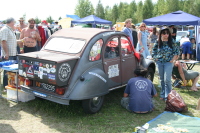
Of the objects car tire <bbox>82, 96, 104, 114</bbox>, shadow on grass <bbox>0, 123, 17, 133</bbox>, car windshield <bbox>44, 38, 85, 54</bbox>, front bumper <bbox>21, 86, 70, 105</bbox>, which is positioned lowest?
shadow on grass <bbox>0, 123, 17, 133</bbox>

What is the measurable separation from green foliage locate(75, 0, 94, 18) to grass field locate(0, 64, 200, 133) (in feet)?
202

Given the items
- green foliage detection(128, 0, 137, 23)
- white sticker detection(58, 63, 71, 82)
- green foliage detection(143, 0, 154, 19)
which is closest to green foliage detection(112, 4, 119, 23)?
green foliage detection(128, 0, 137, 23)

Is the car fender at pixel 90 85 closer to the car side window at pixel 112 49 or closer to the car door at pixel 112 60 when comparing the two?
the car door at pixel 112 60

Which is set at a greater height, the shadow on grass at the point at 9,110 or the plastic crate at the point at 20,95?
the plastic crate at the point at 20,95

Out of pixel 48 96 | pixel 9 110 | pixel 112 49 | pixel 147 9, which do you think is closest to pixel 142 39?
pixel 112 49

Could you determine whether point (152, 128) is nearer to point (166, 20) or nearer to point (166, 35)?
point (166, 35)

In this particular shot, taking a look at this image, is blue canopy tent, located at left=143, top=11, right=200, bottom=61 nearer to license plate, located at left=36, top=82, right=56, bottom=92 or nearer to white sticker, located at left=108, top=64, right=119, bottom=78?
white sticker, located at left=108, top=64, right=119, bottom=78

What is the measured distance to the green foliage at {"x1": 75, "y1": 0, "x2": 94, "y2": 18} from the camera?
2580 inches

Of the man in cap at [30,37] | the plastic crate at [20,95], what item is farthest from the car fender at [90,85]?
the man in cap at [30,37]

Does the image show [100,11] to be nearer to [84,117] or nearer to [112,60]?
[112,60]

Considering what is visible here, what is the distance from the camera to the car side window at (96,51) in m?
5.10

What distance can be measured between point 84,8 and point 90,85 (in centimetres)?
6333

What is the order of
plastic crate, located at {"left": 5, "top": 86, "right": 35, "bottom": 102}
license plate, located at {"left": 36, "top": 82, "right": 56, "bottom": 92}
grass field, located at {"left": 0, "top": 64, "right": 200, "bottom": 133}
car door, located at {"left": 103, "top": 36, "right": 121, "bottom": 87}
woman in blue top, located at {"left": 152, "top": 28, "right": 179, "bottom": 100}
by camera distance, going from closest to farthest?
1. grass field, located at {"left": 0, "top": 64, "right": 200, "bottom": 133}
2. license plate, located at {"left": 36, "top": 82, "right": 56, "bottom": 92}
3. car door, located at {"left": 103, "top": 36, "right": 121, "bottom": 87}
4. plastic crate, located at {"left": 5, "top": 86, "right": 35, "bottom": 102}
5. woman in blue top, located at {"left": 152, "top": 28, "right": 179, "bottom": 100}

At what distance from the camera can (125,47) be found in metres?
6.18
